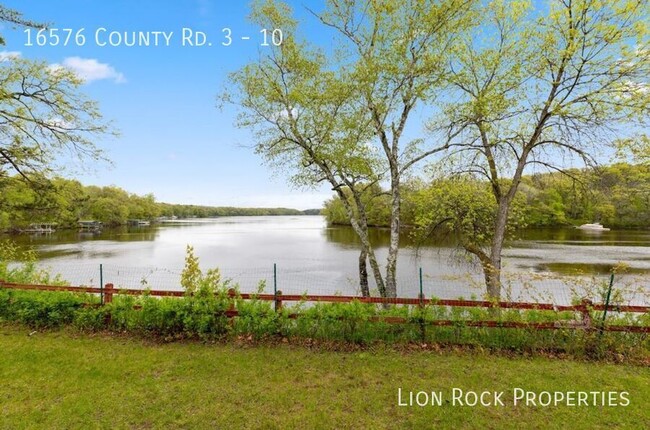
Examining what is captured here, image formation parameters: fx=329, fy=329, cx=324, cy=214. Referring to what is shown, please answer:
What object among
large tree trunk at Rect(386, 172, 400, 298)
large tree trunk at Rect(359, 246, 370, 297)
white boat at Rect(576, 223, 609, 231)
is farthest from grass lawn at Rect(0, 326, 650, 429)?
white boat at Rect(576, 223, 609, 231)

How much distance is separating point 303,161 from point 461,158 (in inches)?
189

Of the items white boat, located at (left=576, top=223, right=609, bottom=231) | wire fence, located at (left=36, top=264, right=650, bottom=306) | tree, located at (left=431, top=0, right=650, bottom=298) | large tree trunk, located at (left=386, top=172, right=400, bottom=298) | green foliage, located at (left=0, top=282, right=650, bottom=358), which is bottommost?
wire fence, located at (left=36, top=264, right=650, bottom=306)

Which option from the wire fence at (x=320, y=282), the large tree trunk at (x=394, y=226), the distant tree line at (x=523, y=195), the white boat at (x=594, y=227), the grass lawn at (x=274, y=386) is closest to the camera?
the grass lawn at (x=274, y=386)

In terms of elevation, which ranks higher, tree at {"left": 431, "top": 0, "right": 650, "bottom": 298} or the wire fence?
tree at {"left": 431, "top": 0, "right": 650, "bottom": 298}

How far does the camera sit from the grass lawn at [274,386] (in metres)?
3.75

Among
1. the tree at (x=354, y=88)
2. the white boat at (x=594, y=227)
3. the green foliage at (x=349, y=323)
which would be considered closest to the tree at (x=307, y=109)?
the tree at (x=354, y=88)

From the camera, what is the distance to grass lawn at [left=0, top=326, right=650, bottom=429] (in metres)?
3.75

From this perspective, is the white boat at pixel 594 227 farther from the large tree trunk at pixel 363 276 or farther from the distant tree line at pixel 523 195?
the large tree trunk at pixel 363 276

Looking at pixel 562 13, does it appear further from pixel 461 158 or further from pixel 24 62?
pixel 24 62

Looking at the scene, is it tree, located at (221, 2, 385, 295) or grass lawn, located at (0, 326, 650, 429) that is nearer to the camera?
grass lawn, located at (0, 326, 650, 429)

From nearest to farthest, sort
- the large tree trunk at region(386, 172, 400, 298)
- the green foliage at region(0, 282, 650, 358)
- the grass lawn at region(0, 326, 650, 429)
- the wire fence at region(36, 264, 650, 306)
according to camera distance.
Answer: the grass lawn at region(0, 326, 650, 429), the green foliage at region(0, 282, 650, 358), the large tree trunk at region(386, 172, 400, 298), the wire fence at region(36, 264, 650, 306)

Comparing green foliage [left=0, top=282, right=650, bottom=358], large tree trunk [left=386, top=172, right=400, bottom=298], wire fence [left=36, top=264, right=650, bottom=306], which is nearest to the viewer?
green foliage [left=0, top=282, right=650, bottom=358]

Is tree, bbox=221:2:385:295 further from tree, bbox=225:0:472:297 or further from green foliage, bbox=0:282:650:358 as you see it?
green foliage, bbox=0:282:650:358

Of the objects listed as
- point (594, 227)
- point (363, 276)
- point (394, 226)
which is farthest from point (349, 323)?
point (594, 227)
